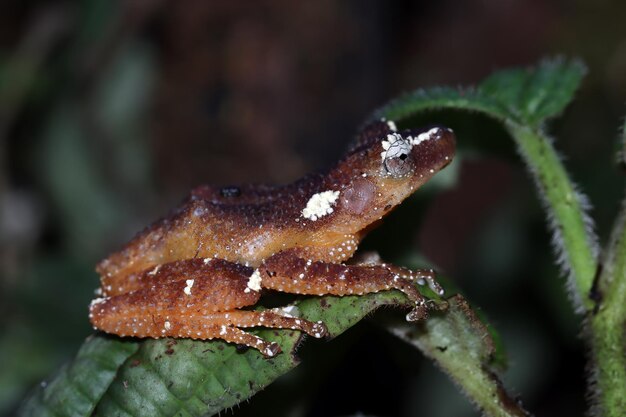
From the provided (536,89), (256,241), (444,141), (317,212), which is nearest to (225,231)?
(256,241)

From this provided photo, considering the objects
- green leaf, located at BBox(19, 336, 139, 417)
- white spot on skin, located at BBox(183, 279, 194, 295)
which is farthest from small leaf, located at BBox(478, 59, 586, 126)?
green leaf, located at BBox(19, 336, 139, 417)

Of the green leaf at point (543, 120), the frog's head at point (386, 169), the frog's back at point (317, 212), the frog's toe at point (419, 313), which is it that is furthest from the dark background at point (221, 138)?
the frog's toe at point (419, 313)

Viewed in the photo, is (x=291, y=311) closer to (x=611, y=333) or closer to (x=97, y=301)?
(x=97, y=301)

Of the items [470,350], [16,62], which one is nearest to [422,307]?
[470,350]

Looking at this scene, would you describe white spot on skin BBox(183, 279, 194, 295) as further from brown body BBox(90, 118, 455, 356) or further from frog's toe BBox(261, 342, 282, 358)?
frog's toe BBox(261, 342, 282, 358)

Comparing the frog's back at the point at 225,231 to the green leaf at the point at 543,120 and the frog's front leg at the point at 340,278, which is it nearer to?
the frog's front leg at the point at 340,278

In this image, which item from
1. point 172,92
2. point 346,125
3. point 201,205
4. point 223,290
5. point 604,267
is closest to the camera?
point 604,267

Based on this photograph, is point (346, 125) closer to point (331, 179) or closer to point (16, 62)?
point (16, 62)
